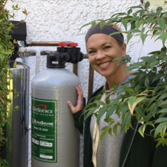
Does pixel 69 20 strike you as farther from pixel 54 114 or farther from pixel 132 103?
pixel 132 103

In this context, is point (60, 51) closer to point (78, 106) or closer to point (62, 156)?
point (78, 106)

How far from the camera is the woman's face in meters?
1.97

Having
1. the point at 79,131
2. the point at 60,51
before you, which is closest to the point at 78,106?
the point at 79,131

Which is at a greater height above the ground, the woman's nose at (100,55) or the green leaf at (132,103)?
the woman's nose at (100,55)

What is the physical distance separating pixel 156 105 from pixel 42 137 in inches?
49.3

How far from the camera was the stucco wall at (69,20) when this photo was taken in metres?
2.74

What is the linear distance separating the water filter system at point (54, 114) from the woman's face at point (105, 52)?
28 centimetres

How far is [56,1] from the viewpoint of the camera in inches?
114

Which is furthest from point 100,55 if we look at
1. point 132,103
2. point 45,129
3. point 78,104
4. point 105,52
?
point 132,103

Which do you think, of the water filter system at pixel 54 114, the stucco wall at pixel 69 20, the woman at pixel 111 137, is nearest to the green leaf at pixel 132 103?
the woman at pixel 111 137

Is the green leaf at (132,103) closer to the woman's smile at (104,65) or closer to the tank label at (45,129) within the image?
the woman's smile at (104,65)

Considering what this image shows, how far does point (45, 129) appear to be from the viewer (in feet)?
7.29

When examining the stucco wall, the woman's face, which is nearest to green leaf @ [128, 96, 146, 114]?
the woman's face

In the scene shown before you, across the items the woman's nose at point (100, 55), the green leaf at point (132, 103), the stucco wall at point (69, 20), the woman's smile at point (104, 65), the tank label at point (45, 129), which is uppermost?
the stucco wall at point (69, 20)
